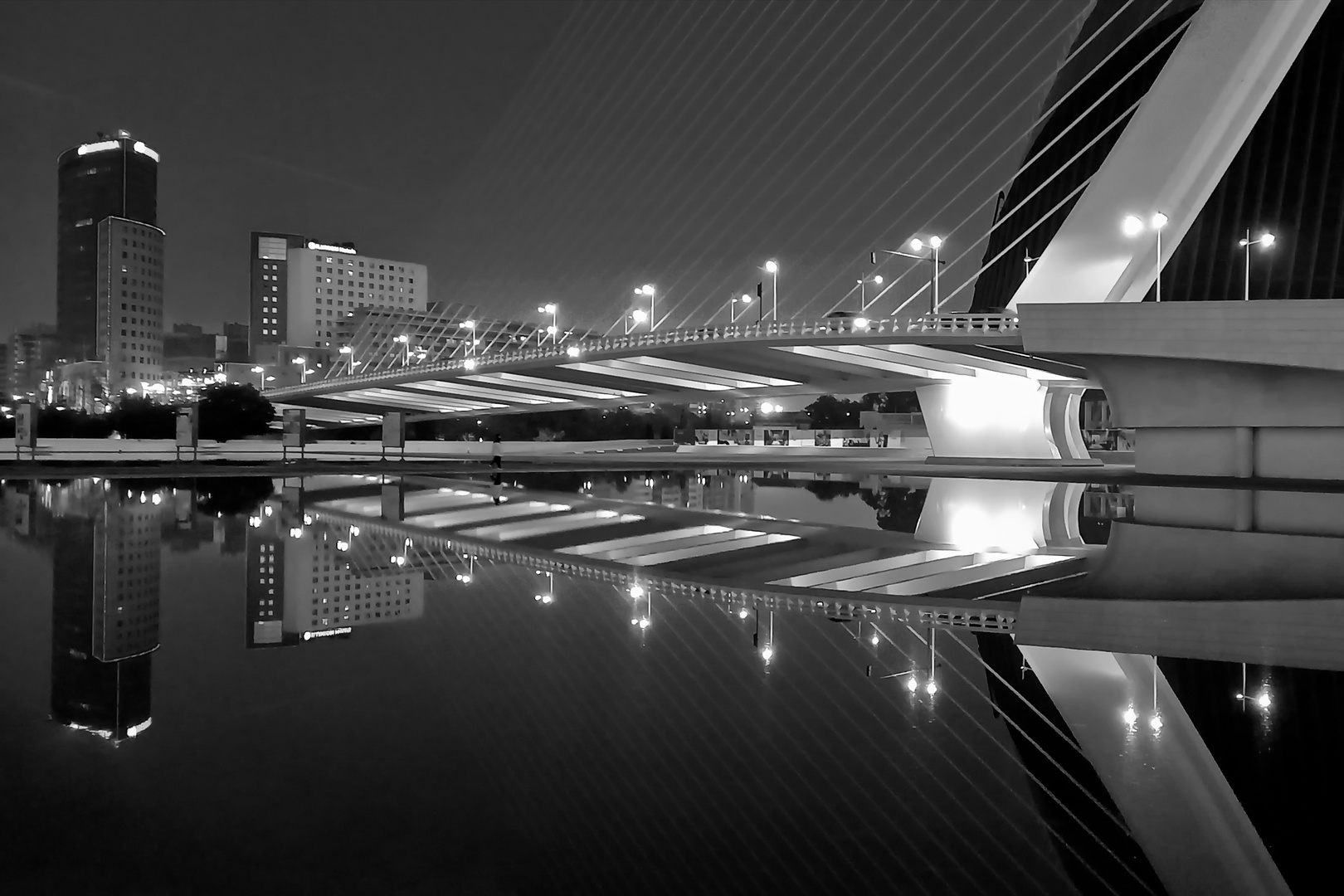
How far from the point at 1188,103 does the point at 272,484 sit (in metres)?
23.1

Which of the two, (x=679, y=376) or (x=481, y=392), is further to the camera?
(x=481, y=392)

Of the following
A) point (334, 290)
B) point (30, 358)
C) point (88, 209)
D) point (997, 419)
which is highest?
point (88, 209)

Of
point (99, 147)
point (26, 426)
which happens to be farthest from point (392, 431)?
point (99, 147)

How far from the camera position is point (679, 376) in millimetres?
39562

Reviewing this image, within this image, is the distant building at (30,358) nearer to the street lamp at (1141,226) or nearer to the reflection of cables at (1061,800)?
the street lamp at (1141,226)

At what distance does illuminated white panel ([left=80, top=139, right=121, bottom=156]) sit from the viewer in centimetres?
15175

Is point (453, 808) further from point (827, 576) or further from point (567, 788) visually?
point (827, 576)

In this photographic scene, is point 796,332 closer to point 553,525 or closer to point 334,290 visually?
point 553,525

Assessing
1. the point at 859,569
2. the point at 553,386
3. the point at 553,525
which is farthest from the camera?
the point at 553,386

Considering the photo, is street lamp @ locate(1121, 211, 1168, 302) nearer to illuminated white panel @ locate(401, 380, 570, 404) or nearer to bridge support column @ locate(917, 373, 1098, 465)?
bridge support column @ locate(917, 373, 1098, 465)

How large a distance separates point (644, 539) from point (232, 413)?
1689 inches

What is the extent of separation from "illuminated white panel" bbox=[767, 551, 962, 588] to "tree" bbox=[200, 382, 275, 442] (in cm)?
4395

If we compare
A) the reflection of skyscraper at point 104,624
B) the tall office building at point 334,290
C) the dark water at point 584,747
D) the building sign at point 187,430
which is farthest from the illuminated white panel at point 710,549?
the tall office building at point 334,290

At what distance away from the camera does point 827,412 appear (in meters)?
85.4
